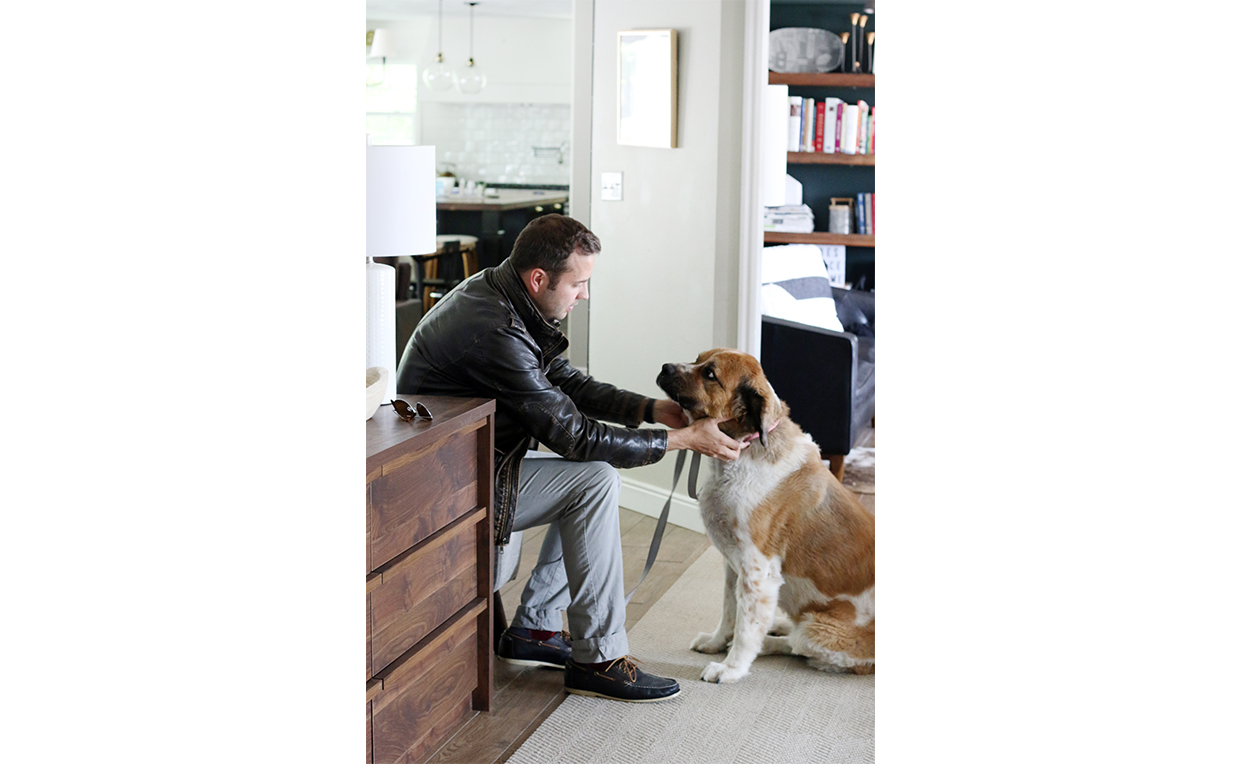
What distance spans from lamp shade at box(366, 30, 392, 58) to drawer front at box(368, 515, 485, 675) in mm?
6809

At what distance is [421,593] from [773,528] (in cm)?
84

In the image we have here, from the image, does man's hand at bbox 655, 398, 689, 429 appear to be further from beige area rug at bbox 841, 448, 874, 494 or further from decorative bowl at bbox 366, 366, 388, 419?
beige area rug at bbox 841, 448, 874, 494

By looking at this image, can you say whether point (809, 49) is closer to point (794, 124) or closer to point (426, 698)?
point (794, 124)

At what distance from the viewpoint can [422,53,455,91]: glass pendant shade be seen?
754 centimetres

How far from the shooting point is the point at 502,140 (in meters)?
8.19

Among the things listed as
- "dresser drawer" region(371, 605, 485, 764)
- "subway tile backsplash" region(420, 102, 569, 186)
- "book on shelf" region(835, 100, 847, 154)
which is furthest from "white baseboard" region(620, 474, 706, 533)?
"subway tile backsplash" region(420, 102, 569, 186)

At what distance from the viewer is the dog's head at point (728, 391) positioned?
7.65ft

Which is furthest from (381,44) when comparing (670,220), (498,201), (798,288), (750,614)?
(750,614)

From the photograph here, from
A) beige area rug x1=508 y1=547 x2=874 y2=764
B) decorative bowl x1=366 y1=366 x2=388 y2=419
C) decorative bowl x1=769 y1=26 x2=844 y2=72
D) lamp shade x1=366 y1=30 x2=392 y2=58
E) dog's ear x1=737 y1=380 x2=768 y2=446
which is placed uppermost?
lamp shade x1=366 y1=30 x2=392 y2=58
